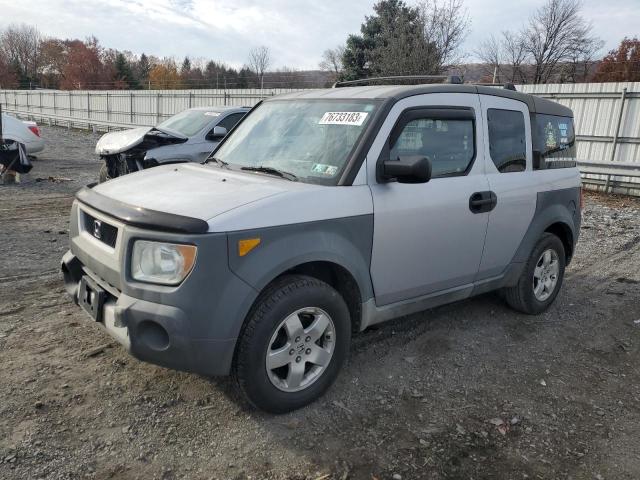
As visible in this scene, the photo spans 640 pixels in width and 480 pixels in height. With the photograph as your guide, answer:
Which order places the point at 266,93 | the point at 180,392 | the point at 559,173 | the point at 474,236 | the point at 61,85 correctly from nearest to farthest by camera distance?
the point at 180,392 < the point at 474,236 < the point at 559,173 < the point at 266,93 < the point at 61,85

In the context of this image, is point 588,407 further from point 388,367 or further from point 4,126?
point 4,126

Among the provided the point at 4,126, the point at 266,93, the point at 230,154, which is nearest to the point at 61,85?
the point at 266,93

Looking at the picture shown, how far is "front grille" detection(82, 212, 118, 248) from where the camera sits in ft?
9.80

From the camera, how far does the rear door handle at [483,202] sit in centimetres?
388

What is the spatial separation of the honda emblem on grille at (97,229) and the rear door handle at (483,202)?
2.54 metres

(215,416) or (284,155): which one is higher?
(284,155)

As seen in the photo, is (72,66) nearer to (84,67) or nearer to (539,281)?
(84,67)

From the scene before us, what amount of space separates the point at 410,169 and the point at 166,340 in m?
1.71

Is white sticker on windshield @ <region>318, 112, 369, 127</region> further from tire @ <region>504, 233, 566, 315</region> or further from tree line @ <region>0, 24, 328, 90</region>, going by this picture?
tree line @ <region>0, 24, 328, 90</region>

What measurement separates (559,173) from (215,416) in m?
3.71

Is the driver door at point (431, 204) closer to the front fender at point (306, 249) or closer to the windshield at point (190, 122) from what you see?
the front fender at point (306, 249)

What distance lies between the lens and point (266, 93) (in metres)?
21.4

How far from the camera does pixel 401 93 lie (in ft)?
11.8

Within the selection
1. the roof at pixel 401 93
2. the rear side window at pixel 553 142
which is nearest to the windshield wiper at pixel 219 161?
the roof at pixel 401 93
